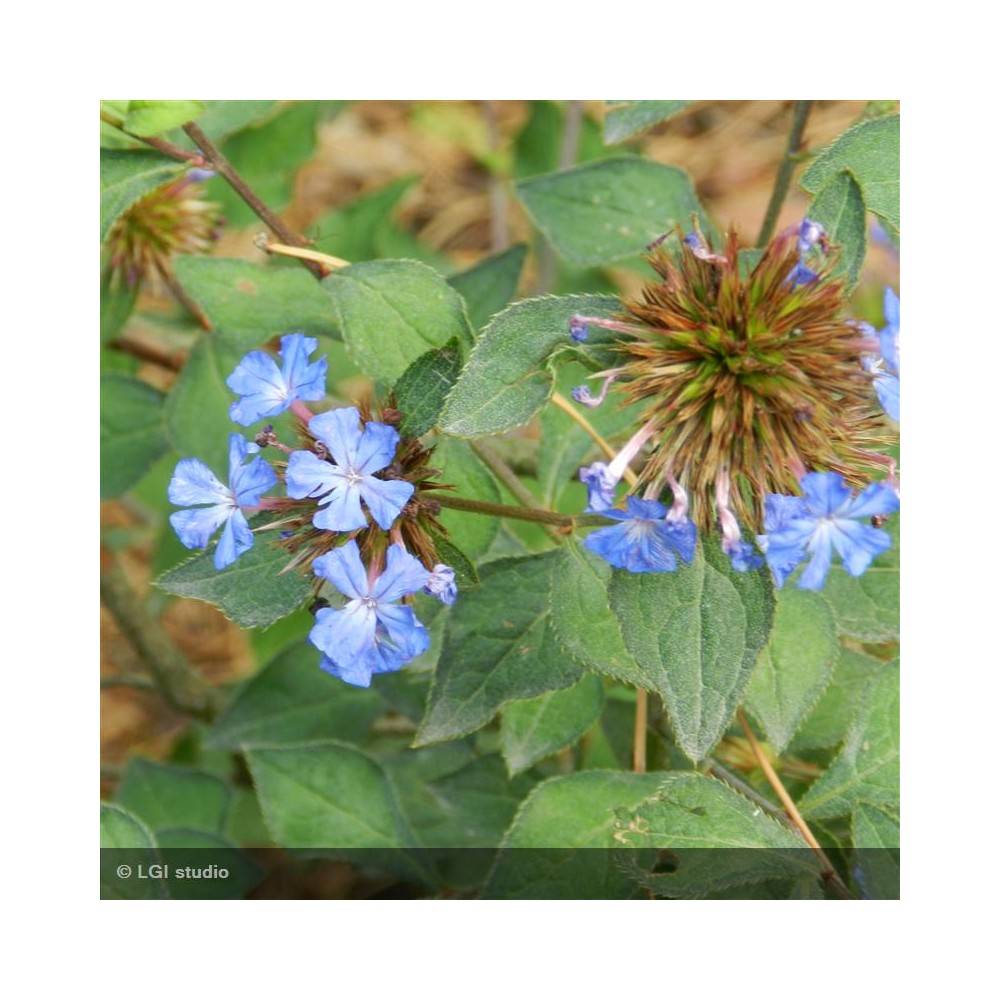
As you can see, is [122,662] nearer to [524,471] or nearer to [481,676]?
[524,471]

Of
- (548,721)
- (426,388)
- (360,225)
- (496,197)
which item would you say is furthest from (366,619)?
(496,197)

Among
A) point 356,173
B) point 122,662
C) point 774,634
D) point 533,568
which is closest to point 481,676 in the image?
point 533,568

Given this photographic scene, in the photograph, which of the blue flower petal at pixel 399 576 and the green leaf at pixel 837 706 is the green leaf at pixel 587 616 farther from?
the green leaf at pixel 837 706

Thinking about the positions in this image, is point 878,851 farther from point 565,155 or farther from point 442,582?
point 565,155

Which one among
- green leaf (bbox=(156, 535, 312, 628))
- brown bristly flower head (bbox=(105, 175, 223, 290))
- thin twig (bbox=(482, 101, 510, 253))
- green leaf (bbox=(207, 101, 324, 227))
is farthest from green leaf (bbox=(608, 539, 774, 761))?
thin twig (bbox=(482, 101, 510, 253))

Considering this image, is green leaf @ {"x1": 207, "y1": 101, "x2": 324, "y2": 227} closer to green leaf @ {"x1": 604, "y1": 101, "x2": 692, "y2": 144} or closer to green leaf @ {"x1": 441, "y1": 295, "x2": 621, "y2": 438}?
green leaf @ {"x1": 604, "y1": 101, "x2": 692, "y2": 144}

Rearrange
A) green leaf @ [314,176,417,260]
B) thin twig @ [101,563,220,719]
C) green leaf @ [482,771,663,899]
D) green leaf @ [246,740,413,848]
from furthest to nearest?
thin twig @ [101,563,220,719] < green leaf @ [314,176,417,260] < green leaf @ [246,740,413,848] < green leaf @ [482,771,663,899]
